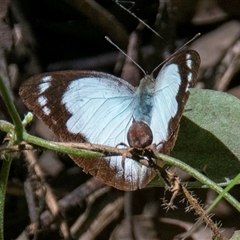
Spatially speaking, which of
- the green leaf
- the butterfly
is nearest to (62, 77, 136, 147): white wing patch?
the butterfly

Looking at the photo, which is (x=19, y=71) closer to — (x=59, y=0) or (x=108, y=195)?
(x=59, y=0)

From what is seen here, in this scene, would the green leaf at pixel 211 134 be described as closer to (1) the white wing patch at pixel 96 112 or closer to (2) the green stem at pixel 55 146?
(1) the white wing patch at pixel 96 112

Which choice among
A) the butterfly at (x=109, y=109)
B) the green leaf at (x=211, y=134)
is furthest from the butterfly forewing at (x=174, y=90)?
the green leaf at (x=211, y=134)

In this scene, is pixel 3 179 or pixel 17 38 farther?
pixel 17 38

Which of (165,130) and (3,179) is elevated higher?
(165,130)

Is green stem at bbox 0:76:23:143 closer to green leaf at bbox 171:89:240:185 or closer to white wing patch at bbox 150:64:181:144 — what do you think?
white wing patch at bbox 150:64:181:144

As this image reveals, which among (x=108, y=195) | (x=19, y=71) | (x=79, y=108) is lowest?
(x=108, y=195)

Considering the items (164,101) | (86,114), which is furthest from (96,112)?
(164,101)

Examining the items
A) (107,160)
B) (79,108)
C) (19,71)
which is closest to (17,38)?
(19,71)
